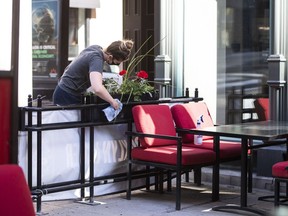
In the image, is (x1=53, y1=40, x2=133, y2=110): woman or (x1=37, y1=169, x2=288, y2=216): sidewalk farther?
(x1=53, y1=40, x2=133, y2=110): woman

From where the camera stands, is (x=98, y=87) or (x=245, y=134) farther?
(x=98, y=87)

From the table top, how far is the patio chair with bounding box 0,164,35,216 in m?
3.20

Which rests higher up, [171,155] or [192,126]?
[192,126]

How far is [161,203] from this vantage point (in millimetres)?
7020

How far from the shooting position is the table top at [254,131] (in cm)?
609

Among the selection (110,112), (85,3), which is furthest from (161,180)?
(85,3)

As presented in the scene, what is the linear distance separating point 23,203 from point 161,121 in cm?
405

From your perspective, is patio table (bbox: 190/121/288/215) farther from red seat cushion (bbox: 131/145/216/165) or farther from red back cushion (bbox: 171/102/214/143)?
red back cushion (bbox: 171/102/214/143)

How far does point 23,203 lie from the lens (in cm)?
326

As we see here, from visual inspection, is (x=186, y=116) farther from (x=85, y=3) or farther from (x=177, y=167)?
(x=85, y=3)

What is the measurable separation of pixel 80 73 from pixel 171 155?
4.37 ft

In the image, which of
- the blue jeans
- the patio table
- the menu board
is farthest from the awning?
the patio table

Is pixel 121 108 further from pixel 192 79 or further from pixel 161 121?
pixel 192 79

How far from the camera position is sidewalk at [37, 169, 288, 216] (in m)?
6.57
